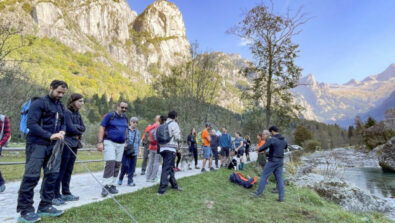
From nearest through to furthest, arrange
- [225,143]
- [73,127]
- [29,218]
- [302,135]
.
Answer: [29,218] < [73,127] < [225,143] < [302,135]

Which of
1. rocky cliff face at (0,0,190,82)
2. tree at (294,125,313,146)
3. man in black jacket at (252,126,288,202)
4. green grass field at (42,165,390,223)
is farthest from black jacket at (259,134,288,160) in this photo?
rocky cliff face at (0,0,190,82)

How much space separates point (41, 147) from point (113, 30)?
189 m

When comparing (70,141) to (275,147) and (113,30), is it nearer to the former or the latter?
(275,147)

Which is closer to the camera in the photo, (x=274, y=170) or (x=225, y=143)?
(x=274, y=170)

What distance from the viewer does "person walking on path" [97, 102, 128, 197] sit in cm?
522

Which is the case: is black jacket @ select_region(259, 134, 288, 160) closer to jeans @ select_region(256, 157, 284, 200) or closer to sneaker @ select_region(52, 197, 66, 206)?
jeans @ select_region(256, 157, 284, 200)

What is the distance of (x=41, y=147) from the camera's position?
348 cm

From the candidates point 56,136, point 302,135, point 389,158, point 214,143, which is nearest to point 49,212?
point 56,136

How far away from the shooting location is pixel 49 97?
12.2ft

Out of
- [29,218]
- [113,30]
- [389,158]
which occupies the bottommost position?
[389,158]

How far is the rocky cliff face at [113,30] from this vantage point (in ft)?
432

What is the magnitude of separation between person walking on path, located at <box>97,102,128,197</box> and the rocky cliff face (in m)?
127

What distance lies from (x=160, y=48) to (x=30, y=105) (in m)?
188

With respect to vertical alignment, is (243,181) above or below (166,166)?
below
